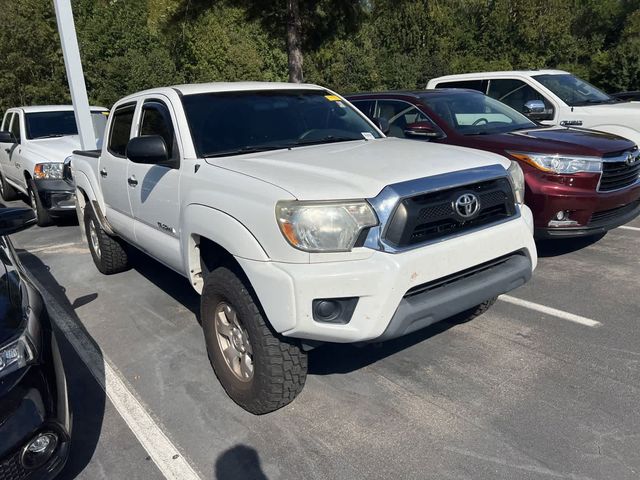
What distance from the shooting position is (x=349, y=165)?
305 centimetres

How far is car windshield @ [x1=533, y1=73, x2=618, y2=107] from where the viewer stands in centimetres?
772

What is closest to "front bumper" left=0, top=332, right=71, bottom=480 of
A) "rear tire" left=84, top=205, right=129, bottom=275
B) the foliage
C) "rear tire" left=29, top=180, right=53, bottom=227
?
"rear tire" left=84, top=205, right=129, bottom=275

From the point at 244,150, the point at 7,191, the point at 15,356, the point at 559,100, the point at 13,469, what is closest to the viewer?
the point at 13,469

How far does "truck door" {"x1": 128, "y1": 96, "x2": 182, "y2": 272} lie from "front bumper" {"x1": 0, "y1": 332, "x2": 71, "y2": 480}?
1342mm

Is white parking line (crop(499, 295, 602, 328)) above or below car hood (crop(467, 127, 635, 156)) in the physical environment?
below

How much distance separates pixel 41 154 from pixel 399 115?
17.8 feet

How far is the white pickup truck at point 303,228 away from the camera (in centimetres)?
261

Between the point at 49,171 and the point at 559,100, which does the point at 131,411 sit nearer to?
the point at 49,171

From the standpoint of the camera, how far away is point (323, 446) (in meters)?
2.79

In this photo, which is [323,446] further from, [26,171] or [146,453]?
[26,171]

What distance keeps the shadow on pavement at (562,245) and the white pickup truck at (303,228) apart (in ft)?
6.88

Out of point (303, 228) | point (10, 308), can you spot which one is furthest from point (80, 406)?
point (303, 228)

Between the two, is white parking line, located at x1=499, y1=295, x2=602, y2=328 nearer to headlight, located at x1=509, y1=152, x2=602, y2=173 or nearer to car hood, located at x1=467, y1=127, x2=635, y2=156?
headlight, located at x1=509, y1=152, x2=602, y2=173

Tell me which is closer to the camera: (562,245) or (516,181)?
(516,181)
